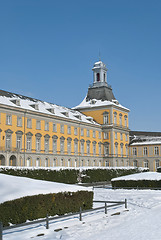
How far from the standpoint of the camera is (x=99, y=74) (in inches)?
3189

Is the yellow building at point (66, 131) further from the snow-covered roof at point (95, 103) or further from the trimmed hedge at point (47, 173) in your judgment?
the trimmed hedge at point (47, 173)

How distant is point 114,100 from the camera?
252 ft

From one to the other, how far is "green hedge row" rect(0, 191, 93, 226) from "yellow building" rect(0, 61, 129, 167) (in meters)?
32.5

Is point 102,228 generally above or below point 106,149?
below

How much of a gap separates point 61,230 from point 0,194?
2907 millimetres

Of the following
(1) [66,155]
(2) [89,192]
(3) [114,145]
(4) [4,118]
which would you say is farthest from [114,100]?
(2) [89,192]

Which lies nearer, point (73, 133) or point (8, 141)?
point (8, 141)

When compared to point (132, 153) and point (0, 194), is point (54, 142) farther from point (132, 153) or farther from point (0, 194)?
point (0, 194)

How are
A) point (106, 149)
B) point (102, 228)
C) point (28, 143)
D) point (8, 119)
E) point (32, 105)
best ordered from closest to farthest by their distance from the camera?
point (102, 228), point (8, 119), point (28, 143), point (32, 105), point (106, 149)

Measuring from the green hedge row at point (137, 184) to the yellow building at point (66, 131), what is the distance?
20295 mm

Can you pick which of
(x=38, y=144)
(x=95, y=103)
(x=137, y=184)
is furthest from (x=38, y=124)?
(x=137, y=184)

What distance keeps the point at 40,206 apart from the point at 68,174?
2579 cm

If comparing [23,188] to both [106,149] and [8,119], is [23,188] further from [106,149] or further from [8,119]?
[106,149]

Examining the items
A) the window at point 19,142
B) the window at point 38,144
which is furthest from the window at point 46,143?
the window at point 19,142
